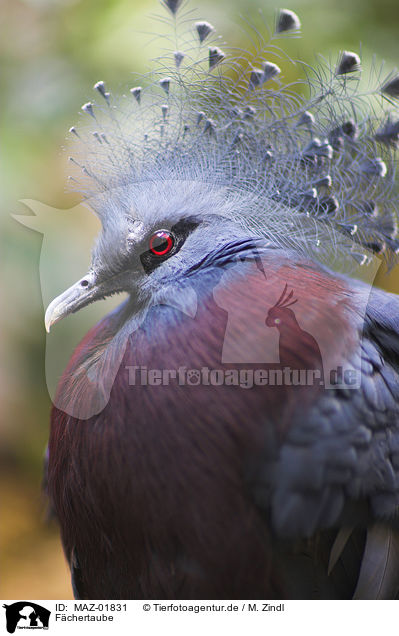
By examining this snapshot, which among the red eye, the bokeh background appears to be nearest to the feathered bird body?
the red eye

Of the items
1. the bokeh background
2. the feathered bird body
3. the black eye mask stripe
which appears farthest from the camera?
the bokeh background

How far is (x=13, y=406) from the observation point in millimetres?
1249

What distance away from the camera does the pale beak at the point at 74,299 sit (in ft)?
2.82

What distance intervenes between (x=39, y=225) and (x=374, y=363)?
582 mm

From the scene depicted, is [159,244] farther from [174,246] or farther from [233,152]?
[233,152]

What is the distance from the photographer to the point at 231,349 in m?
0.75

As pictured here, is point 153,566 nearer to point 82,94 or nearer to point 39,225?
point 39,225

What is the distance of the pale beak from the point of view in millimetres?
860

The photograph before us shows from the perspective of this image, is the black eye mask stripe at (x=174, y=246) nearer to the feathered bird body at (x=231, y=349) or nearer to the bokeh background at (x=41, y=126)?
the feathered bird body at (x=231, y=349)

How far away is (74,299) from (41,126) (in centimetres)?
47

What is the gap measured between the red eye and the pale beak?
0.11m
